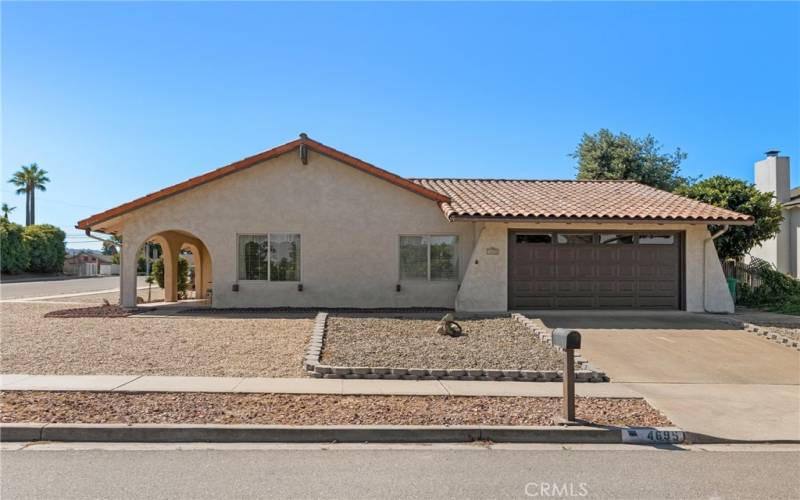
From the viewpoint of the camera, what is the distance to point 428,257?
15.4 metres

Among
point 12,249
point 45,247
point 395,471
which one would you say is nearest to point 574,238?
point 395,471

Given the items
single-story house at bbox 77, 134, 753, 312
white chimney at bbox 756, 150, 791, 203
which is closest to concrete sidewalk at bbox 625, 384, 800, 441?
single-story house at bbox 77, 134, 753, 312

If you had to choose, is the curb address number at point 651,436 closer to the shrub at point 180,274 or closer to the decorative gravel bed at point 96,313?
the decorative gravel bed at point 96,313

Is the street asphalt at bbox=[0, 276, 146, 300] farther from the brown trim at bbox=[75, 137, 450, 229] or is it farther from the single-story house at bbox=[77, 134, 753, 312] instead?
the single-story house at bbox=[77, 134, 753, 312]

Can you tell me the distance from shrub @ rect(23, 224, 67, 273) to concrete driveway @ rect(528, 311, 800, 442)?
48740 millimetres

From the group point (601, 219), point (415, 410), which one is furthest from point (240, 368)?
point (601, 219)

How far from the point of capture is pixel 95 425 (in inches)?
233

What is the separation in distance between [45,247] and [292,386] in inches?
2020

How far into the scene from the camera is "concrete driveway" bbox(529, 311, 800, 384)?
9.20m

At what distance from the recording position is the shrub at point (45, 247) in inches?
1880

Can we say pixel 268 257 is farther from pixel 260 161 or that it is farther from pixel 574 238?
pixel 574 238

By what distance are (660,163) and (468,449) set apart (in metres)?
30.4

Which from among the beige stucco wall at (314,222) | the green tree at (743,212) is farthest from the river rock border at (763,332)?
the beige stucco wall at (314,222)

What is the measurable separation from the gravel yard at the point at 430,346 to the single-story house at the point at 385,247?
260 cm
